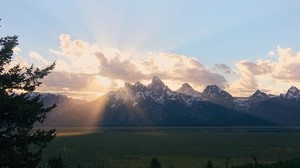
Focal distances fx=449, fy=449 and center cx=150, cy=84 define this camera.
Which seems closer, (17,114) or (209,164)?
(17,114)

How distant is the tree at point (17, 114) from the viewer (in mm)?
20672

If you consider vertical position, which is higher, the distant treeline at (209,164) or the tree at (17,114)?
the tree at (17,114)

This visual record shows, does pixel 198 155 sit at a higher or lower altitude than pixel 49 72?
lower

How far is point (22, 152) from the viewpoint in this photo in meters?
21.3

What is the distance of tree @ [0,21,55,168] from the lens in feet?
67.8

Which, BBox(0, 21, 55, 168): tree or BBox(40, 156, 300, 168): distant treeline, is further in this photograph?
BBox(40, 156, 300, 168): distant treeline

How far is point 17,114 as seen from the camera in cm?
2077

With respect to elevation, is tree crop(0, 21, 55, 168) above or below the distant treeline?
above

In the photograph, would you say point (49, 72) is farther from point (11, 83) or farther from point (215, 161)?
point (215, 161)

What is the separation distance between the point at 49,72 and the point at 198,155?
100054 millimetres

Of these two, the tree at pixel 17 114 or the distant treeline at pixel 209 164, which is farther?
the distant treeline at pixel 209 164

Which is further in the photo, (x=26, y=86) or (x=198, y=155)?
(x=198, y=155)

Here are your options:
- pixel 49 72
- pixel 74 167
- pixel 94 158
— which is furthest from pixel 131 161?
pixel 49 72

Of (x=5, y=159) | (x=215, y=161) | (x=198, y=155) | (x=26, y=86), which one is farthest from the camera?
(x=198, y=155)
